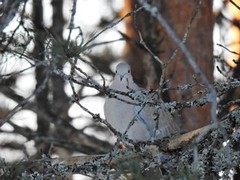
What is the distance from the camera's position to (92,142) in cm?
620

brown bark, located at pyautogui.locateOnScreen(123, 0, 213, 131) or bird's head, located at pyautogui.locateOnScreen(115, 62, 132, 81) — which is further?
brown bark, located at pyautogui.locateOnScreen(123, 0, 213, 131)

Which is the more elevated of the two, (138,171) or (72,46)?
(72,46)

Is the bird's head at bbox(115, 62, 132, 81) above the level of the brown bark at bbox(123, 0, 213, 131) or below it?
below

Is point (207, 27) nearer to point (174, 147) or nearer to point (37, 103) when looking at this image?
point (37, 103)

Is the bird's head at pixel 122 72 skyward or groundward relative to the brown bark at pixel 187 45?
groundward

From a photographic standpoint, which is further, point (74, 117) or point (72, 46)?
point (74, 117)

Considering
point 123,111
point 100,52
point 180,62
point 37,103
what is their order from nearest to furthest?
point 123,111
point 180,62
point 37,103
point 100,52

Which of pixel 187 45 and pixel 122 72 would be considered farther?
pixel 187 45

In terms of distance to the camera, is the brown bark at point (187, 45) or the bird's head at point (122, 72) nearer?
the bird's head at point (122, 72)

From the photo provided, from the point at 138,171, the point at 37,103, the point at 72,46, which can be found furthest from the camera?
the point at 37,103

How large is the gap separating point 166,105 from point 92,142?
317cm

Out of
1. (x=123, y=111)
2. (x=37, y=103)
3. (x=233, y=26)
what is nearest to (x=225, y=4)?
(x=233, y=26)

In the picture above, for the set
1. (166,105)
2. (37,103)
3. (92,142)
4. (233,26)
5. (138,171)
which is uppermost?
(233,26)

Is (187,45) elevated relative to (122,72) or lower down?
elevated
